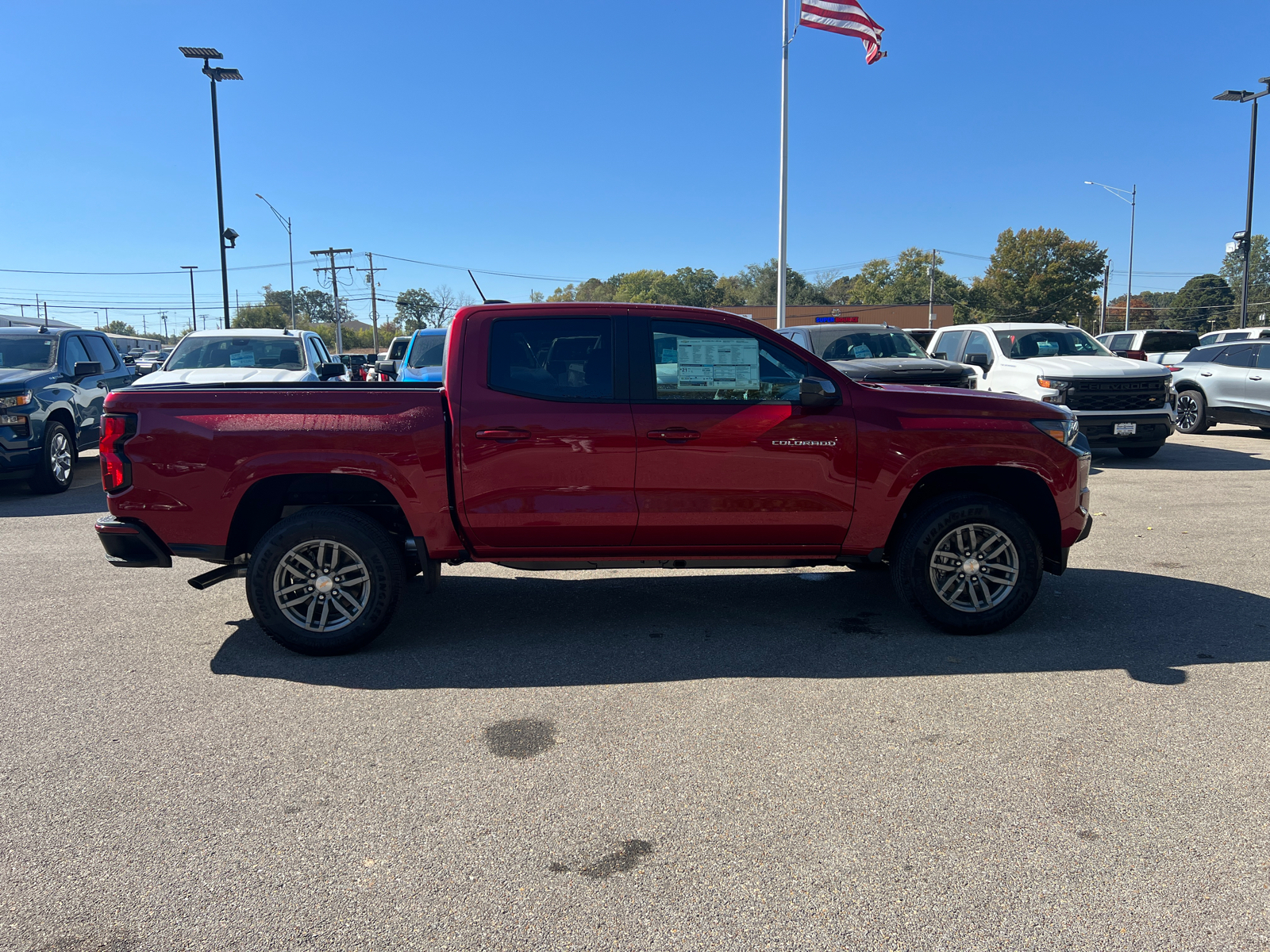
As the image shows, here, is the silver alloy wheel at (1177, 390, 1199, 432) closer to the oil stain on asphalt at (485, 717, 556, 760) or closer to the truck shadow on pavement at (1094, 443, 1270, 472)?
the truck shadow on pavement at (1094, 443, 1270, 472)

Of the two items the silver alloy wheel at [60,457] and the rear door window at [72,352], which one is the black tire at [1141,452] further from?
the rear door window at [72,352]

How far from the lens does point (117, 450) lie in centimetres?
488

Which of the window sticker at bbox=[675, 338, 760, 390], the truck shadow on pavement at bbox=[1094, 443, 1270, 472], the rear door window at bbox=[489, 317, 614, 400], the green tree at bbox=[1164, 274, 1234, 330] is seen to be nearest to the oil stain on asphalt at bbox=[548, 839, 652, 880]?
the rear door window at bbox=[489, 317, 614, 400]

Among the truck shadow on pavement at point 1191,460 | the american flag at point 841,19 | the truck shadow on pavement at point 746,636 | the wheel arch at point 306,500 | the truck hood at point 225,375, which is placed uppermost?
the american flag at point 841,19

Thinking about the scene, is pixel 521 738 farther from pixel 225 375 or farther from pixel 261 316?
pixel 261 316

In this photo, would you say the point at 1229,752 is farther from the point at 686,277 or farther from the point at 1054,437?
the point at 686,277

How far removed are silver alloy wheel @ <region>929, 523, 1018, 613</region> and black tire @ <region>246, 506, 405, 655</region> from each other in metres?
3.07

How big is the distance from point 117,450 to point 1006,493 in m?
5.07

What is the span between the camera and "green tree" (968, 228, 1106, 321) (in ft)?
283

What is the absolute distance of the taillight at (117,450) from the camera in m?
4.88

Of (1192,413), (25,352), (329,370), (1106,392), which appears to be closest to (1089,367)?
(1106,392)

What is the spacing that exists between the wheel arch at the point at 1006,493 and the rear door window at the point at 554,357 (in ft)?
6.25

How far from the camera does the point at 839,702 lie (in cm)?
433

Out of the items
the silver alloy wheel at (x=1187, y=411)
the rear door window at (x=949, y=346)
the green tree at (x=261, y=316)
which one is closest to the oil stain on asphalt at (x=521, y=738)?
the rear door window at (x=949, y=346)
